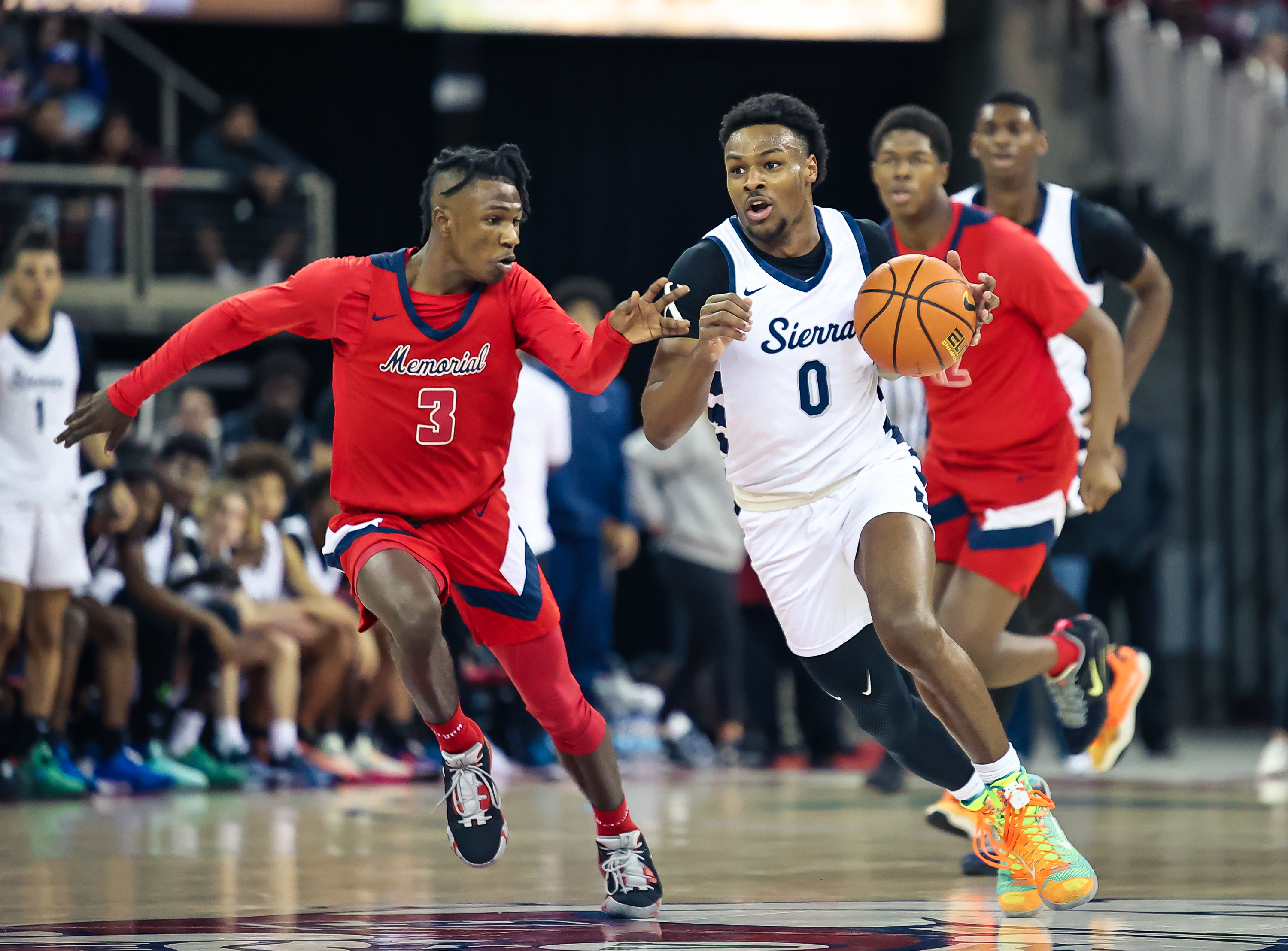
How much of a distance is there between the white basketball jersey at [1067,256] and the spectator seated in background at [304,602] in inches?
178

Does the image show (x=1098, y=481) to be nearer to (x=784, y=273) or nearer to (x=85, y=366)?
(x=784, y=273)

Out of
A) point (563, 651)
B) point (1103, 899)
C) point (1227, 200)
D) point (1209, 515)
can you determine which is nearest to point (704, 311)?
point (563, 651)

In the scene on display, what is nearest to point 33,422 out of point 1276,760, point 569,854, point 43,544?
point 43,544

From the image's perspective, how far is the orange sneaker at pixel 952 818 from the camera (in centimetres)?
638

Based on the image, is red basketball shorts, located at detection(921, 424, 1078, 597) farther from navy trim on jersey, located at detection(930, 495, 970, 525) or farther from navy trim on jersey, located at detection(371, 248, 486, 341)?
navy trim on jersey, located at detection(371, 248, 486, 341)

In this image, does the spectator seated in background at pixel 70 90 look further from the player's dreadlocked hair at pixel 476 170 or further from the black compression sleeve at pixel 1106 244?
the black compression sleeve at pixel 1106 244

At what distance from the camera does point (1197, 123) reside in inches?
526

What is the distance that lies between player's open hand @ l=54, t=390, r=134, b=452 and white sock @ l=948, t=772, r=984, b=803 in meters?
2.62

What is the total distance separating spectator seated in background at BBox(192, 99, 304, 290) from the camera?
14008 millimetres

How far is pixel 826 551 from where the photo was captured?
17.7 ft

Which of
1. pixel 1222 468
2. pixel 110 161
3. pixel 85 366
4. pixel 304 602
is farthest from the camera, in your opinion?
pixel 1222 468

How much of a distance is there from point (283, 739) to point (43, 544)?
67.4 inches

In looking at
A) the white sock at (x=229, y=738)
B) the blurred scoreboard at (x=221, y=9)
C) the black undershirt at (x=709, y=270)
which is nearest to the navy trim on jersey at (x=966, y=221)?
the black undershirt at (x=709, y=270)

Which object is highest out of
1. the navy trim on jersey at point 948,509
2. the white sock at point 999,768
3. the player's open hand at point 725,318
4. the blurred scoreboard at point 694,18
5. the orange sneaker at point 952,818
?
the blurred scoreboard at point 694,18
